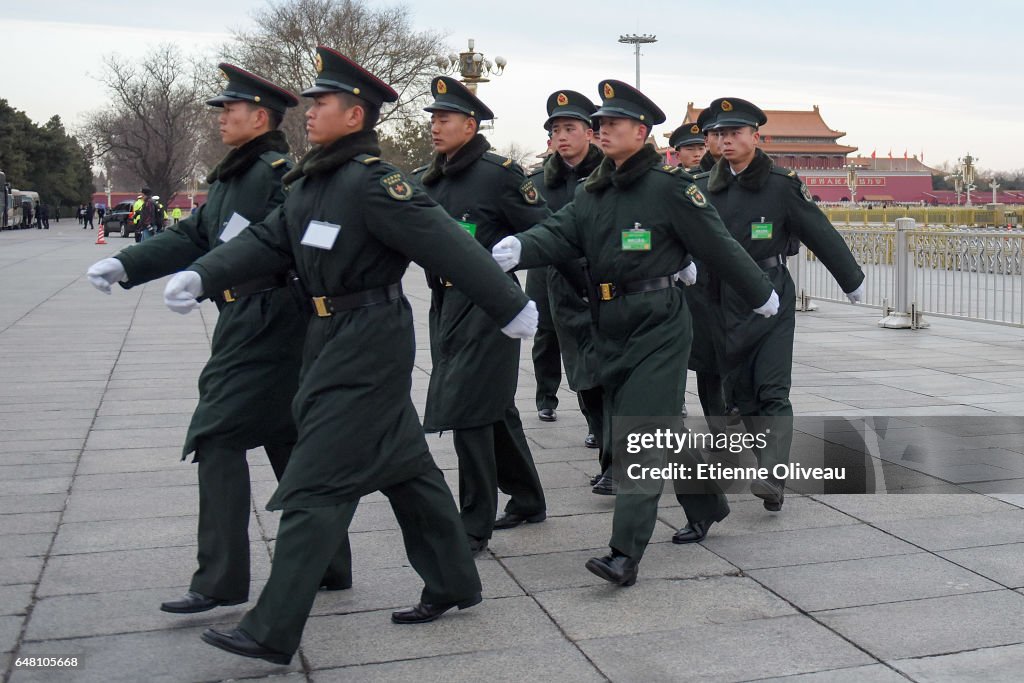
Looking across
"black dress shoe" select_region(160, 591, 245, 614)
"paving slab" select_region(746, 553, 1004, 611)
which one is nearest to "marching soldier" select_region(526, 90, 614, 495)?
"paving slab" select_region(746, 553, 1004, 611)

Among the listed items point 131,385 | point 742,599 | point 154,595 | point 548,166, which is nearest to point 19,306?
point 131,385

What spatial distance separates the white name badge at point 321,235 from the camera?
3.78 metres

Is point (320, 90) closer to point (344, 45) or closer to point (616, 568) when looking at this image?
point (616, 568)

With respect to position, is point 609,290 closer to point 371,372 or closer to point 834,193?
point 371,372

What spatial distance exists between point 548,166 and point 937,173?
11631cm

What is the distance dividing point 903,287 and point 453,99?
9697 millimetres

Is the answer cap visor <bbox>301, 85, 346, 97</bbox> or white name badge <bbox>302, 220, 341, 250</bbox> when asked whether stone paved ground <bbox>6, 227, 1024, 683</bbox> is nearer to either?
white name badge <bbox>302, 220, 341, 250</bbox>

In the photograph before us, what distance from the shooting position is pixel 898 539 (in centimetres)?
505

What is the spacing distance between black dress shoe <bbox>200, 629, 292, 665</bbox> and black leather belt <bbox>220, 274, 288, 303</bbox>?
3.71ft

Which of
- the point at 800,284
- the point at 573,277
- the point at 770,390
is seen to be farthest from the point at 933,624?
the point at 800,284

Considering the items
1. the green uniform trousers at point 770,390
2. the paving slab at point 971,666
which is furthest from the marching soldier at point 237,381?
the green uniform trousers at point 770,390

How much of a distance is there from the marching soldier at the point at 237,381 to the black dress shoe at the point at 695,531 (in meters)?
1.68

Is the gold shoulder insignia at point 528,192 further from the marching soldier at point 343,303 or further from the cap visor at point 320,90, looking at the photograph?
the cap visor at point 320,90

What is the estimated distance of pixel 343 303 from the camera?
3838 mm
